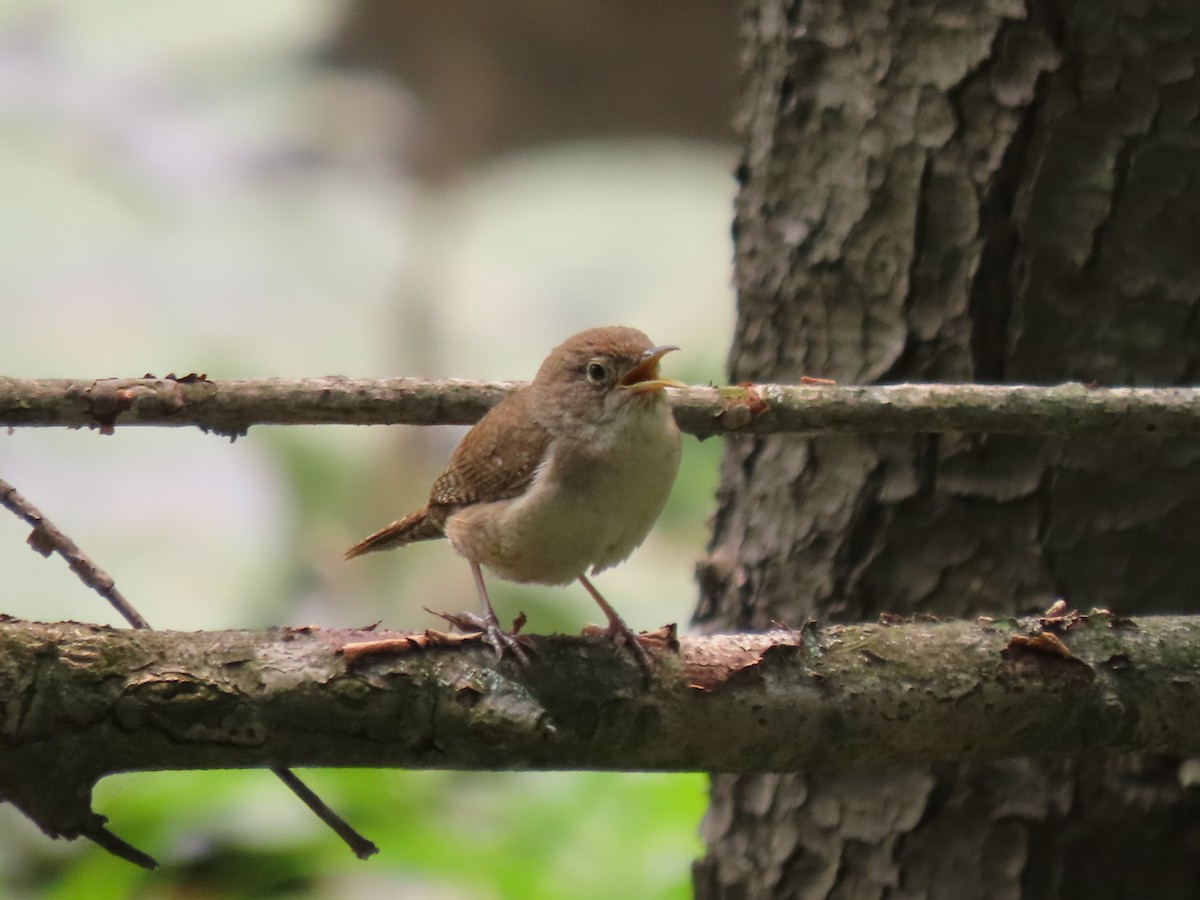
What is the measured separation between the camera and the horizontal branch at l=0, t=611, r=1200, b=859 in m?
1.45

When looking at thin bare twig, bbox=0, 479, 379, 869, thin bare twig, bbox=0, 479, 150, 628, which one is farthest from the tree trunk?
thin bare twig, bbox=0, 479, 150, 628

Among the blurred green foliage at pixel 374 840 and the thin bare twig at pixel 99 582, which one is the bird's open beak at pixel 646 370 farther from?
the blurred green foliage at pixel 374 840

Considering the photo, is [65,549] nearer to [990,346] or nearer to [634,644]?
[634,644]

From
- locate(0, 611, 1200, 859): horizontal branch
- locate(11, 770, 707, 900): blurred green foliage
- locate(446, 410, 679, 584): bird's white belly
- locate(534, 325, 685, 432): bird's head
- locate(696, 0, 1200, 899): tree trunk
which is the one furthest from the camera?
locate(11, 770, 707, 900): blurred green foliage

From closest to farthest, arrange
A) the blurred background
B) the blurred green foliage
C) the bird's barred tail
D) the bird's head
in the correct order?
the bird's head < the bird's barred tail < the blurred green foliage < the blurred background

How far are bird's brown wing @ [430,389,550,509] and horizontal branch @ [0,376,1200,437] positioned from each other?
0.10 meters

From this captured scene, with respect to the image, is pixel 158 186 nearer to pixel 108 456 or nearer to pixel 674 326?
pixel 108 456

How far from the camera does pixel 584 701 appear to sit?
1654mm

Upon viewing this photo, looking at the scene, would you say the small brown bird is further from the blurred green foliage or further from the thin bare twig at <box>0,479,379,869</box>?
the blurred green foliage

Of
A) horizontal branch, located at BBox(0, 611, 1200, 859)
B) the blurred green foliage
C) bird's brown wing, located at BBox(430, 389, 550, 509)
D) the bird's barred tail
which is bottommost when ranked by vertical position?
the blurred green foliage

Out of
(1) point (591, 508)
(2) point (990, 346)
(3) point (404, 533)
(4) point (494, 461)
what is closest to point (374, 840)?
(3) point (404, 533)

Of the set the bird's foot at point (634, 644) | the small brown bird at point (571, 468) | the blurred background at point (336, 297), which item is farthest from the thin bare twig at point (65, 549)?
Result: the blurred background at point (336, 297)

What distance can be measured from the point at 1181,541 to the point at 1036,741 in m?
0.82

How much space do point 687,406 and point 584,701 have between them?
56cm
